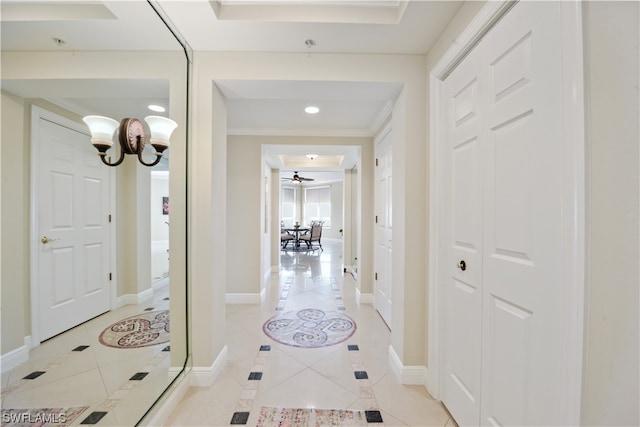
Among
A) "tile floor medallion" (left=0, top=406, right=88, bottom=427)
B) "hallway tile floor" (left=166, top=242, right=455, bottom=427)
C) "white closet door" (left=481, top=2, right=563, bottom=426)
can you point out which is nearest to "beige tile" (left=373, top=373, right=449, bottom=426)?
"hallway tile floor" (left=166, top=242, right=455, bottom=427)

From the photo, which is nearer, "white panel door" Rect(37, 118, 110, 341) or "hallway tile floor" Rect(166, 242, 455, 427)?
"white panel door" Rect(37, 118, 110, 341)

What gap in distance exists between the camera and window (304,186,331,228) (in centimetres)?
1099

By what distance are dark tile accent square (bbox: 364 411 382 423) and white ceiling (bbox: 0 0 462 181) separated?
225cm

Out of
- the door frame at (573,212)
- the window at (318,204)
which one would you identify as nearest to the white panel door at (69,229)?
the door frame at (573,212)

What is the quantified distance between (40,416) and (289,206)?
10.3 metres

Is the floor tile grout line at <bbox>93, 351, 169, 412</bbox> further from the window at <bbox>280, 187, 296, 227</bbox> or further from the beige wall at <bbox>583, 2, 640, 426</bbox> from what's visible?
the window at <bbox>280, 187, 296, 227</bbox>

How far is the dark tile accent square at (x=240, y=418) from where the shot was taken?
1.48 metres

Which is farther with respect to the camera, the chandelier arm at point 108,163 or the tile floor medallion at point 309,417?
the tile floor medallion at point 309,417

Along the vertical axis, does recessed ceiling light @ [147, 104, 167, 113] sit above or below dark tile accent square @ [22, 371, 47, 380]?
above

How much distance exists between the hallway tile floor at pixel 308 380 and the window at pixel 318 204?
7.89 m

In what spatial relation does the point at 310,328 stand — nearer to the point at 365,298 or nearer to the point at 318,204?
the point at 365,298

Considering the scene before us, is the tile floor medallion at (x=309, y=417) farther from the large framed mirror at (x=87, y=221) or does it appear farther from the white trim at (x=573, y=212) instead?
the white trim at (x=573, y=212)

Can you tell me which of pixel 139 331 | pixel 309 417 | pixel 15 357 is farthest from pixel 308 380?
pixel 15 357

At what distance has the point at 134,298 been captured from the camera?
4.80 feet
